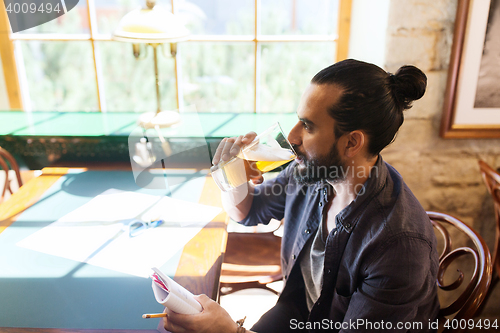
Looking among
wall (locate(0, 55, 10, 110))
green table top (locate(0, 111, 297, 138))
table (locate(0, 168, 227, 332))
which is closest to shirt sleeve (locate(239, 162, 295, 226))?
table (locate(0, 168, 227, 332))

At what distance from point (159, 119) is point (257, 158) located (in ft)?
3.42

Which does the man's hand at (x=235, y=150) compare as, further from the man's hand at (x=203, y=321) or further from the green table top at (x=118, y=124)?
the green table top at (x=118, y=124)

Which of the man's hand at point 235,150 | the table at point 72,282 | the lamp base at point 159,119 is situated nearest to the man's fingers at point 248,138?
the man's hand at point 235,150

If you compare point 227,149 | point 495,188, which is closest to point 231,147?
point 227,149

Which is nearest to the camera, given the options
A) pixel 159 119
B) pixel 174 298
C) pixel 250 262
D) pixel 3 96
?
pixel 174 298

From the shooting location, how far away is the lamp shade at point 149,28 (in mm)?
1594

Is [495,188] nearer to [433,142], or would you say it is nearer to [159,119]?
[433,142]

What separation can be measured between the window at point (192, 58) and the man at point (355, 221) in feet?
3.49

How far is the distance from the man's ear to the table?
1.59 ft

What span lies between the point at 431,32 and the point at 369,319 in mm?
1226

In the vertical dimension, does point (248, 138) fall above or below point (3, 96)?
above

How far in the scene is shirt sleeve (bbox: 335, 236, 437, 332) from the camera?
35.8 inches

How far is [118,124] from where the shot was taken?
A: 6.78ft

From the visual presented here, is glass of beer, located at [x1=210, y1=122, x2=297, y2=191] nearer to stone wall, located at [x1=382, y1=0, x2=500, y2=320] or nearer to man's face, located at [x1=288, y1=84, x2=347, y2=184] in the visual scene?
man's face, located at [x1=288, y1=84, x2=347, y2=184]
